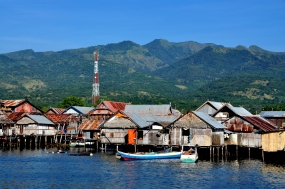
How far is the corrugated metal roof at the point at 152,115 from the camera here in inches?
2731

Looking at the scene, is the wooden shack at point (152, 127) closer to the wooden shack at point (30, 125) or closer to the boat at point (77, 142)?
the boat at point (77, 142)

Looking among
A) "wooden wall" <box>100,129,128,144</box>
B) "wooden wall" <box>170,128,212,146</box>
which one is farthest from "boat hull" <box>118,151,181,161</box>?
"wooden wall" <box>100,129,128,144</box>

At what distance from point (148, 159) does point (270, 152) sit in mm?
15031

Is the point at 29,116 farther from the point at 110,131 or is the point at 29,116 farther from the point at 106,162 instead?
the point at 106,162

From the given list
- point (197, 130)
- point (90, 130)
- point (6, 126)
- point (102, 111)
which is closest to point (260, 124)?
point (197, 130)

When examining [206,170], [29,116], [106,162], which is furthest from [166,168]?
[29,116]

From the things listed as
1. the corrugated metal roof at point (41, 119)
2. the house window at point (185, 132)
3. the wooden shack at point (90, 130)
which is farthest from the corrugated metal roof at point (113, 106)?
the house window at point (185, 132)

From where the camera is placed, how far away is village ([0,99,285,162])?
61.0m

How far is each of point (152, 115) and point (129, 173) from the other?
28974mm

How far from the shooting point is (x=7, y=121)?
7938 centimetres

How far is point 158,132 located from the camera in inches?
2549

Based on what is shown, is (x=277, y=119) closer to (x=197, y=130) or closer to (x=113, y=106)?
(x=197, y=130)

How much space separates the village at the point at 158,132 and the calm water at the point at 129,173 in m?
3.65

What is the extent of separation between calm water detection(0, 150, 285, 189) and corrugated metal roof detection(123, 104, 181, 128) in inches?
356
